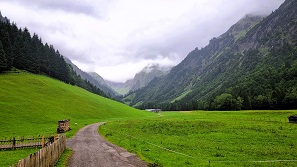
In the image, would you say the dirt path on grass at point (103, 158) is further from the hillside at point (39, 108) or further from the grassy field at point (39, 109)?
the hillside at point (39, 108)

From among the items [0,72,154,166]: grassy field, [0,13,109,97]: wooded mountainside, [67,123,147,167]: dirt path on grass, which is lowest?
[67,123,147,167]: dirt path on grass

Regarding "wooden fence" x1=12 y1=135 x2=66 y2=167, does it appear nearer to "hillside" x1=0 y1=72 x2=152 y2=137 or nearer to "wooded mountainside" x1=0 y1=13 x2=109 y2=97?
"hillside" x1=0 y1=72 x2=152 y2=137

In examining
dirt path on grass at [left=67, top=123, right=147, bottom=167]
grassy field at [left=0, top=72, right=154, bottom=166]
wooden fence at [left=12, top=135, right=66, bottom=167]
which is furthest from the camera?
grassy field at [left=0, top=72, right=154, bottom=166]

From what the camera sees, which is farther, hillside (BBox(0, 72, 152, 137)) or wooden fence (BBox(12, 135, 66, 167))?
hillside (BBox(0, 72, 152, 137))

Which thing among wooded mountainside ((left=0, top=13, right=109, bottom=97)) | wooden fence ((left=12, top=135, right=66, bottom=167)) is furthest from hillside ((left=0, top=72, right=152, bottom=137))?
wooden fence ((left=12, top=135, right=66, bottom=167))

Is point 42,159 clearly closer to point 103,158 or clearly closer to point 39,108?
point 103,158

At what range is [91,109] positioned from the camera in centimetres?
11700

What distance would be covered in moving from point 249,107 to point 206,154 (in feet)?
508

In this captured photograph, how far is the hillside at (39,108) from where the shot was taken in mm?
69125

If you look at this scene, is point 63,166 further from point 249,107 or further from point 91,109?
point 249,107

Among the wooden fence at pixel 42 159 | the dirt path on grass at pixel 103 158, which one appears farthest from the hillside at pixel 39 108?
the wooden fence at pixel 42 159

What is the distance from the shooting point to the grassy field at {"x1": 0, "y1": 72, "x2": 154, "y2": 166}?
219 feet

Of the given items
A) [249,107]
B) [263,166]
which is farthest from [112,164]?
[249,107]

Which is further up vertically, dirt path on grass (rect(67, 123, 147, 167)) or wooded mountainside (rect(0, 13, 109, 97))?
wooded mountainside (rect(0, 13, 109, 97))
